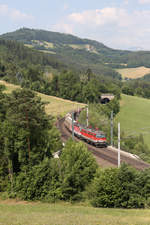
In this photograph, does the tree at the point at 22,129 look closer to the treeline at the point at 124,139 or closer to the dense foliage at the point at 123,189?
the dense foliage at the point at 123,189

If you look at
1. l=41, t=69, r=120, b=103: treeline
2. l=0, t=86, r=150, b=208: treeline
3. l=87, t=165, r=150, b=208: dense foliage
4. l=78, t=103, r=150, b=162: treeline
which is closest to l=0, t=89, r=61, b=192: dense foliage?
l=0, t=86, r=150, b=208: treeline

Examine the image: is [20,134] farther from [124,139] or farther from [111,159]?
[124,139]

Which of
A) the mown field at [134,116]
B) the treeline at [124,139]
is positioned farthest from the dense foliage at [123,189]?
the mown field at [134,116]

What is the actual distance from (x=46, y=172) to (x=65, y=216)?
875 centimetres

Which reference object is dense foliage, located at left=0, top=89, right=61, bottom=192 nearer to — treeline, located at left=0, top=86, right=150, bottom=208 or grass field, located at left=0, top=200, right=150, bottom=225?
treeline, located at left=0, top=86, right=150, bottom=208

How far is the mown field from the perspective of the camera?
9844 cm

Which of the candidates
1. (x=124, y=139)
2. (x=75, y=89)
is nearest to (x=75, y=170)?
(x=124, y=139)

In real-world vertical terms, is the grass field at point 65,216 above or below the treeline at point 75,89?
below

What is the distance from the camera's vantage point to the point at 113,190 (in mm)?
25516

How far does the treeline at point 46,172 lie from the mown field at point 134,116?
2262 inches

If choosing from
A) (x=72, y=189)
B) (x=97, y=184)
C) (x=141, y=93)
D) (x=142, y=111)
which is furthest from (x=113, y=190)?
(x=141, y=93)

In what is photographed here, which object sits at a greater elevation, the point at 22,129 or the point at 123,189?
the point at 22,129

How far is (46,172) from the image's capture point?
29.5 metres

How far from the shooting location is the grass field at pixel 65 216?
1912 centimetres
